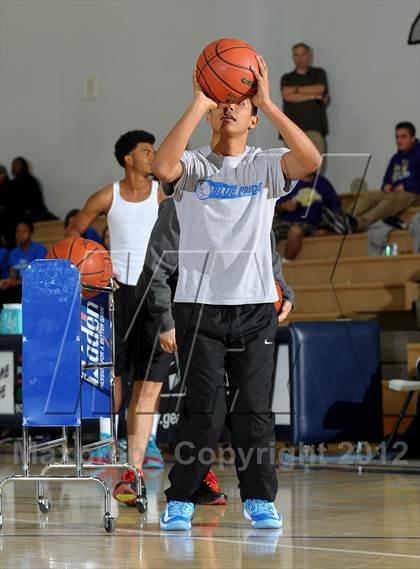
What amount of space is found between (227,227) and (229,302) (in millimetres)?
258

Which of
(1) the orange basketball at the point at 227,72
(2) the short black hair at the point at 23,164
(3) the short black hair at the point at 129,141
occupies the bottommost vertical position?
(1) the orange basketball at the point at 227,72

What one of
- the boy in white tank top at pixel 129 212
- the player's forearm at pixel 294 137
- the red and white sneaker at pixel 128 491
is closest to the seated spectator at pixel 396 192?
the boy in white tank top at pixel 129 212

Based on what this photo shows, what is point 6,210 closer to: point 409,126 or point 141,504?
point 409,126

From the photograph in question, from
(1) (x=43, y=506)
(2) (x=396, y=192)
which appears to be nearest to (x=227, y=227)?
(1) (x=43, y=506)

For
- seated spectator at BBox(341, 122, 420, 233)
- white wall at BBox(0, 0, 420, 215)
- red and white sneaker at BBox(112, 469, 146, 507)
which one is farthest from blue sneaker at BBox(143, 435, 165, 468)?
white wall at BBox(0, 0, 420, 215)

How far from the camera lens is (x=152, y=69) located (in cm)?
1344

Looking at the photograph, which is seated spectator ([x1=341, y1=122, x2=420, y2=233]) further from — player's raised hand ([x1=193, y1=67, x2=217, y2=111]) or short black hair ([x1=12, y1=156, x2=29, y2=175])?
player's raised hand ([x1=193, y1=67, x2=217, y2=111])

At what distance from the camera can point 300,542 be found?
367 cm

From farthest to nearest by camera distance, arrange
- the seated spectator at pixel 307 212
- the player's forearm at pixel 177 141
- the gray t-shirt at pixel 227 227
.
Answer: the seated spectator at pixel 307 212 < the gray t-shirt at pixel 227 227 < the player's forearm at pixel 177 141

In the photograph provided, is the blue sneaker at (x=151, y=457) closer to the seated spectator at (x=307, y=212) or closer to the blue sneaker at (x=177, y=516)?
the blue sneaker at (x=177, y=516)

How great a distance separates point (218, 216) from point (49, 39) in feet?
36.7

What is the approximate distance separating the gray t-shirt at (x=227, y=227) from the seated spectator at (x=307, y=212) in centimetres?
627

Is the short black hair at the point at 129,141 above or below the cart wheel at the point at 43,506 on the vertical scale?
above

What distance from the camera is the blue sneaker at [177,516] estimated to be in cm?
392
